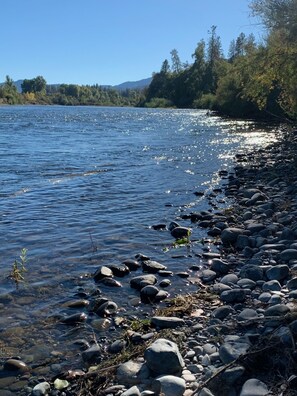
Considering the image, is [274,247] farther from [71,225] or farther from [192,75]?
[192,75]

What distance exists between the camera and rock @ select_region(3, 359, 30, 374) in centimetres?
537

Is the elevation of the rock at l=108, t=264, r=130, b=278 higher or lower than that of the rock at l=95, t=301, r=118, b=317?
higher

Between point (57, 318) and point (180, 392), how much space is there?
2824 mm

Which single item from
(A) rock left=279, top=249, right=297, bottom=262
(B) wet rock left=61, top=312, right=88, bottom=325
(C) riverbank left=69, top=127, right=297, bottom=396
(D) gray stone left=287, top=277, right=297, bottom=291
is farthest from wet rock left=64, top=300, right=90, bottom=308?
(A) rock left=279, top=249, right=297, bottom=262

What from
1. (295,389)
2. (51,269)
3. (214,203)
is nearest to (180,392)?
(295,389)

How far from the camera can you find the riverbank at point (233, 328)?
4.48m

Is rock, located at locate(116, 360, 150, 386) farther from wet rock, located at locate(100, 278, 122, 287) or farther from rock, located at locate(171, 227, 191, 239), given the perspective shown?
rock, located at locate(171, 227, 191, 239)

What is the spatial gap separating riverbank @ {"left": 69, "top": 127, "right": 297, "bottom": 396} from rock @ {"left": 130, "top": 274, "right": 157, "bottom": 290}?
88cm

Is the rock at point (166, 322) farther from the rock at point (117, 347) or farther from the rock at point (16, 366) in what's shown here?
the rock at point (16, 366)

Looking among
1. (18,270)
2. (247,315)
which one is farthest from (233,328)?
(18,270)

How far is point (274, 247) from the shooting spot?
8906 mm

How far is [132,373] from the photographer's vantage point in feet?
16.2

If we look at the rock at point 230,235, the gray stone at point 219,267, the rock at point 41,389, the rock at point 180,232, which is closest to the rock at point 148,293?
the gray stone at point 219,267

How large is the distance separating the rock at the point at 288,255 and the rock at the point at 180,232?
9.37 feet
